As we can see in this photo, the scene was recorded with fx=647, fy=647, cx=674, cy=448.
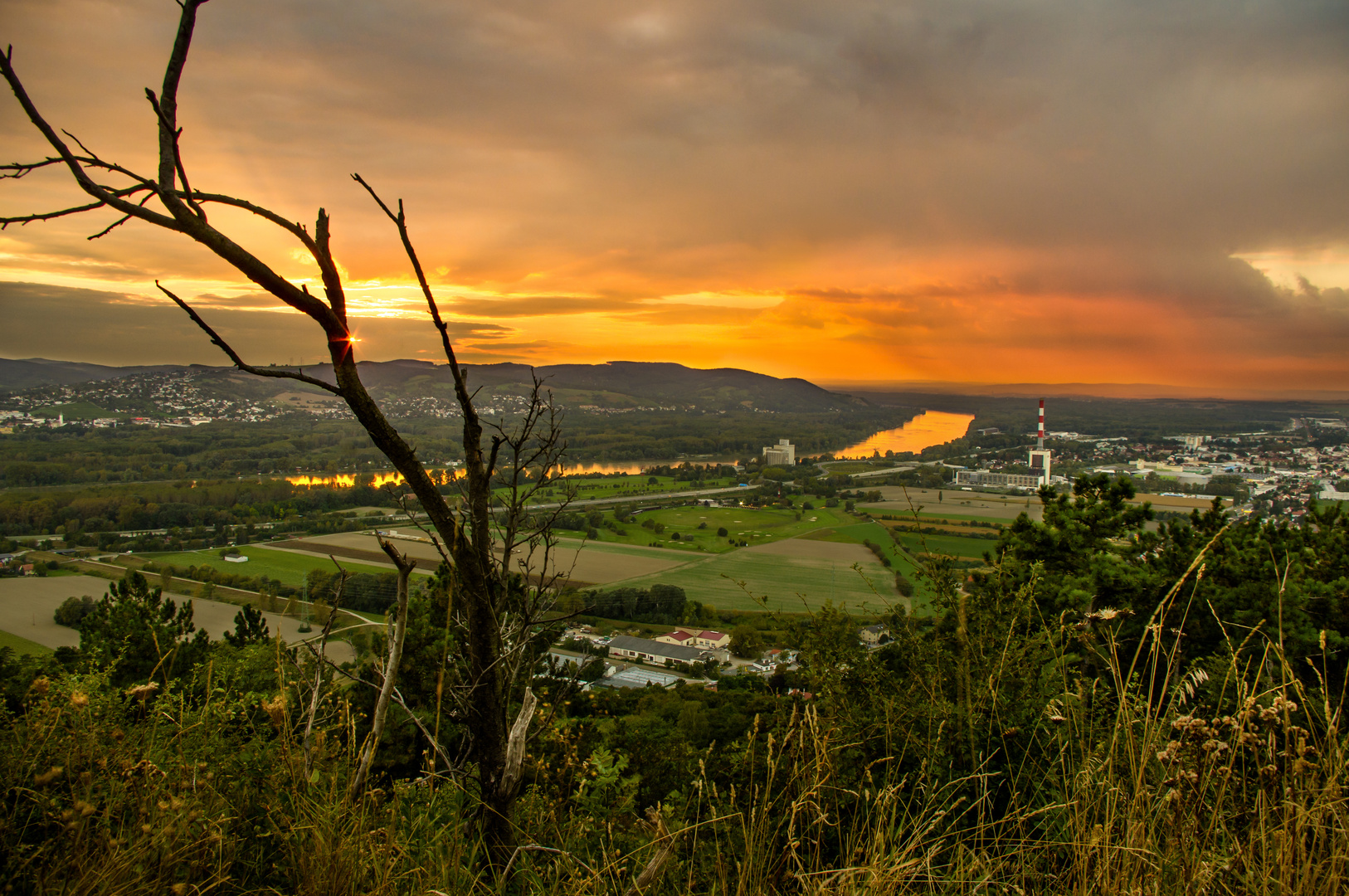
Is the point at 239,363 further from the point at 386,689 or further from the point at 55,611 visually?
the point at 55,611

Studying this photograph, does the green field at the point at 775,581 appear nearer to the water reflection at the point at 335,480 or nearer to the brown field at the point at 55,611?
the brown field at the point at 55,611

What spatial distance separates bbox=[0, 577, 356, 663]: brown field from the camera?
67.8 feet

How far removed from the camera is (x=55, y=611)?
23.8 meters

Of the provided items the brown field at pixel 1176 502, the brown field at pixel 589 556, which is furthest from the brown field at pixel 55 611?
the brown field at pixel 1176 502

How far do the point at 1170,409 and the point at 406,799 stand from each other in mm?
88146

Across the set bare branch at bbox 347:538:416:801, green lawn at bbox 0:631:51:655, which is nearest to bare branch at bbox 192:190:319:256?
bare branch at bbox 347:538:416:801

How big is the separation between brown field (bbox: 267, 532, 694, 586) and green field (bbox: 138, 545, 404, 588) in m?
0.85

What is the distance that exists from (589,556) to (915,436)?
70.7 m

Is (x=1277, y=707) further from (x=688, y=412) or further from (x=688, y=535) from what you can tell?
(x=688, y=412)

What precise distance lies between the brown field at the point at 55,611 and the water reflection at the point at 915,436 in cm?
6408

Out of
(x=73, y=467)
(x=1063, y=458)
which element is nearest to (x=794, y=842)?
(x=1063, y=458)

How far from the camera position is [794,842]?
153 centimetres

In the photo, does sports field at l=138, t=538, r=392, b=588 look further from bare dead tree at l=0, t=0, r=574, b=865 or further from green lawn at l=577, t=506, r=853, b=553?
bare dead tree at l=0, t=0, r=574, b=865

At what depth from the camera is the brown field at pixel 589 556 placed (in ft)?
98.9
